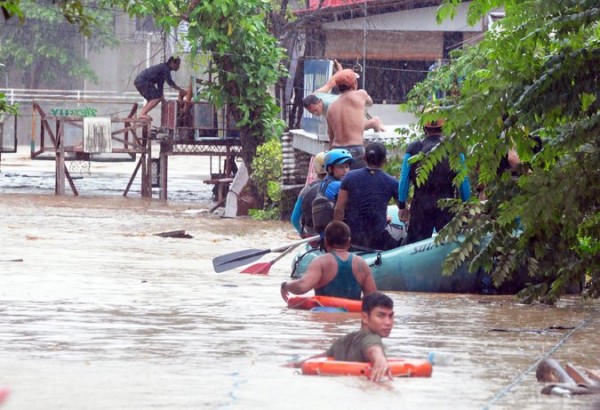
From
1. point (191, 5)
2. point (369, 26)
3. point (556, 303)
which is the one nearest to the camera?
point (556, 303)

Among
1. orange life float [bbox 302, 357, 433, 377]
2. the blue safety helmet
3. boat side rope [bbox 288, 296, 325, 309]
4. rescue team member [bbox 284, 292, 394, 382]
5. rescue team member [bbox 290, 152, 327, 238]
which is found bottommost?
boat side rope [bbox 288, 296, 325, 309]

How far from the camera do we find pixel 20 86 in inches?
2015

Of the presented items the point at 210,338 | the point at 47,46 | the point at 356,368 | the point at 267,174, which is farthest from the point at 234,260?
the point at 47,46

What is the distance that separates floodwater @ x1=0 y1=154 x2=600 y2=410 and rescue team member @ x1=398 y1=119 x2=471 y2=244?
768 millimetres

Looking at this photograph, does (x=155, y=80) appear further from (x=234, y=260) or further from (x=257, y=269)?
(x=234, y=260)

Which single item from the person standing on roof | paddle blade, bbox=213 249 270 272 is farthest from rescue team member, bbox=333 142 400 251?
the person standing on roof

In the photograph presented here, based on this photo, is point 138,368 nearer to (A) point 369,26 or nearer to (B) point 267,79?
(B) point 267,79

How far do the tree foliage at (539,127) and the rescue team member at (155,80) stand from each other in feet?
55.4

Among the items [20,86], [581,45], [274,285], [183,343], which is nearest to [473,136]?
[581,45]

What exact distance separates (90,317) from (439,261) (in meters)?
3.55

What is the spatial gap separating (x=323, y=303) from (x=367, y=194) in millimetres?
2230

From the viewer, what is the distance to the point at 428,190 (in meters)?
12.0

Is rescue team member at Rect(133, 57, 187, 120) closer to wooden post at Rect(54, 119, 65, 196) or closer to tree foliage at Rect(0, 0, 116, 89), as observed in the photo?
wooden post at Rect(54, 119, 65, 196)

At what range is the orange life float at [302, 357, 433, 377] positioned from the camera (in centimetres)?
696
